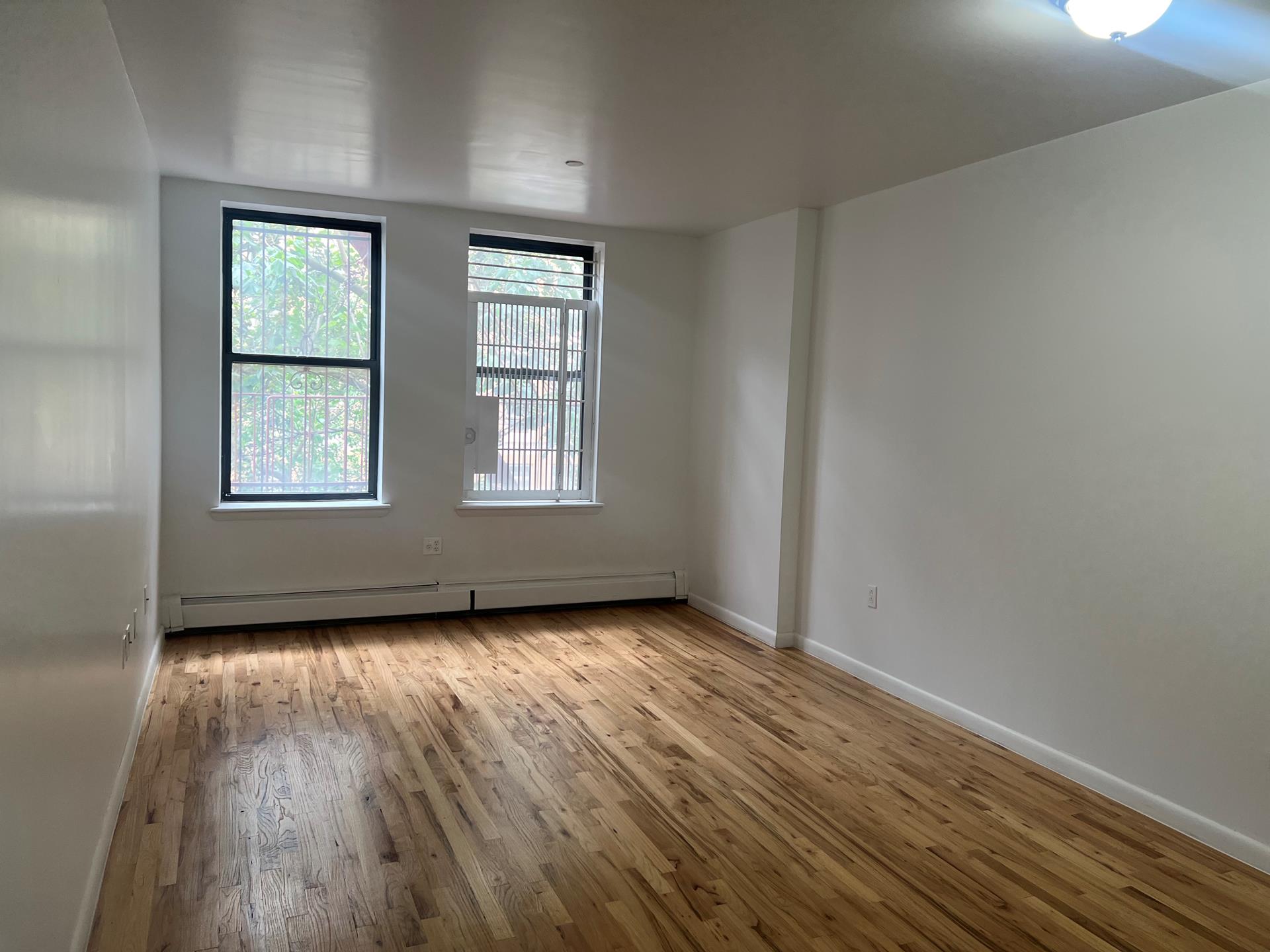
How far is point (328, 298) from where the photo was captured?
5.19 m

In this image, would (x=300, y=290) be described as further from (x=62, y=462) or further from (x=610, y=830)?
(x=610, y=830)

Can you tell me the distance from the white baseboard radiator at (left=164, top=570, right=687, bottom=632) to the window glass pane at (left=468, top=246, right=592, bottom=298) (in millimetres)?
1853

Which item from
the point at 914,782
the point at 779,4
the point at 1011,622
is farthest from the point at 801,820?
the point at 779,4

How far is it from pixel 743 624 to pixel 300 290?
3.25 m

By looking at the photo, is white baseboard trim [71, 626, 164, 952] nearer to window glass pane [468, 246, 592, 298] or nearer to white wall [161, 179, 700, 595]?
white wall [161, 179, 700, 595]

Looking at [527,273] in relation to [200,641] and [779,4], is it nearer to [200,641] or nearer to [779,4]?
[200,641]

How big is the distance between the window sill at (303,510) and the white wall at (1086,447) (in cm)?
276

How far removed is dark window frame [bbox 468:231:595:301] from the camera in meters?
5.57

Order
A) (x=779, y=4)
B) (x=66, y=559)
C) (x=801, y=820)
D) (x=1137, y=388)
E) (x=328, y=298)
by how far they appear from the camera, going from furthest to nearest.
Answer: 1. (x=328, y=298)
2. (x=1137, y=388)
3. (x=801, y=820)
4. (x=779, y=4)
5. (x=66, y=559)

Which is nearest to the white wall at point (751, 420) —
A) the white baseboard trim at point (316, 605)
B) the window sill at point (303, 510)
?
the white baseboard trim at point (316, 605)

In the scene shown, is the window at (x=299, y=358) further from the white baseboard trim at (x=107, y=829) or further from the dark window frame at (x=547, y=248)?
the white baseboard trim at (x=107, y=829)

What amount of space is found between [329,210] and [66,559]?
352 cm

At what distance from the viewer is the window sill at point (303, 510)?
493cm

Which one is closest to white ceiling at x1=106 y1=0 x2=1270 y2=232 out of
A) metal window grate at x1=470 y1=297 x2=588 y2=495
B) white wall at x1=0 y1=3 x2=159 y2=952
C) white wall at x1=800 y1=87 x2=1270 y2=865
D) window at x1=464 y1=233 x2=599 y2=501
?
white wall at x1=800 y1=87 x2=1270 y2=865
